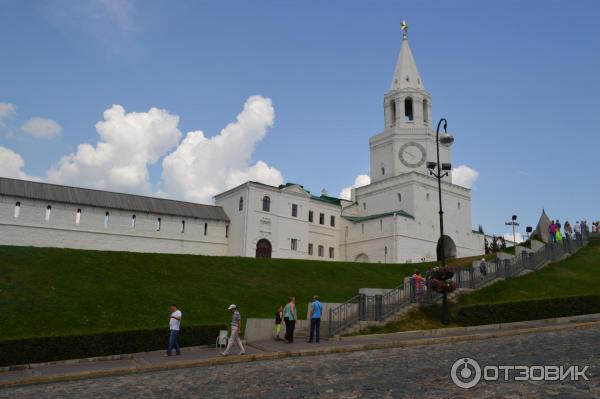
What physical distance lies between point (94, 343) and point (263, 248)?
3882 centimetres

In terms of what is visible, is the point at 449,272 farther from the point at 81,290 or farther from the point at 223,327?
the point at 81,290

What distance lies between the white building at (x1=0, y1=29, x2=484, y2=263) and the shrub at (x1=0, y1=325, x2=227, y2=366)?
32780 millimetres

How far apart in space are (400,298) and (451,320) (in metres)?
2.89

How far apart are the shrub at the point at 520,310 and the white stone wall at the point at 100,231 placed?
37.7 metres

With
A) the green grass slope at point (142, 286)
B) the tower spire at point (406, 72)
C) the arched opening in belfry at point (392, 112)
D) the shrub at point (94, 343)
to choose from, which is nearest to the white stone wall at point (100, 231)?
the green grass slope at point (142, 286)

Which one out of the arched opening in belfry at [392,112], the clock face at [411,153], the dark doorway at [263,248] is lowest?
the dark doorway at [263,248]

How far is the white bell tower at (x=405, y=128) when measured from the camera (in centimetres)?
6556

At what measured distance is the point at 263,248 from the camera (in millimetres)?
57594

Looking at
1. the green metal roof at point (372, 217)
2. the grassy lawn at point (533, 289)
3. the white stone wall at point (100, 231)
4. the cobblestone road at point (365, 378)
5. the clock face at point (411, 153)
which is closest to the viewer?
the cobblestone road at point (365, 378)

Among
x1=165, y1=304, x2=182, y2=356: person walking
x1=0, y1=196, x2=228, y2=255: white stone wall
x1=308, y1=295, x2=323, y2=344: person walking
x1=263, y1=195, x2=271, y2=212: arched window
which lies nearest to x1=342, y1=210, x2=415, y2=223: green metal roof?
x1=263, y1=195, x2=271, y2=212: arched window

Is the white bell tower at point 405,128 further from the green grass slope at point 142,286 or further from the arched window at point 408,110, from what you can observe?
the green grass slope at point 142,286

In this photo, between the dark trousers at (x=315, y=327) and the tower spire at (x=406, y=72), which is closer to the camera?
the dark trousers at (x=315, y=327)

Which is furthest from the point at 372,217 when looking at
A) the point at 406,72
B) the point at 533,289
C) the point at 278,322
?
the point at 278,322

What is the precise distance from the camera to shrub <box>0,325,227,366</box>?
17.8 metres
